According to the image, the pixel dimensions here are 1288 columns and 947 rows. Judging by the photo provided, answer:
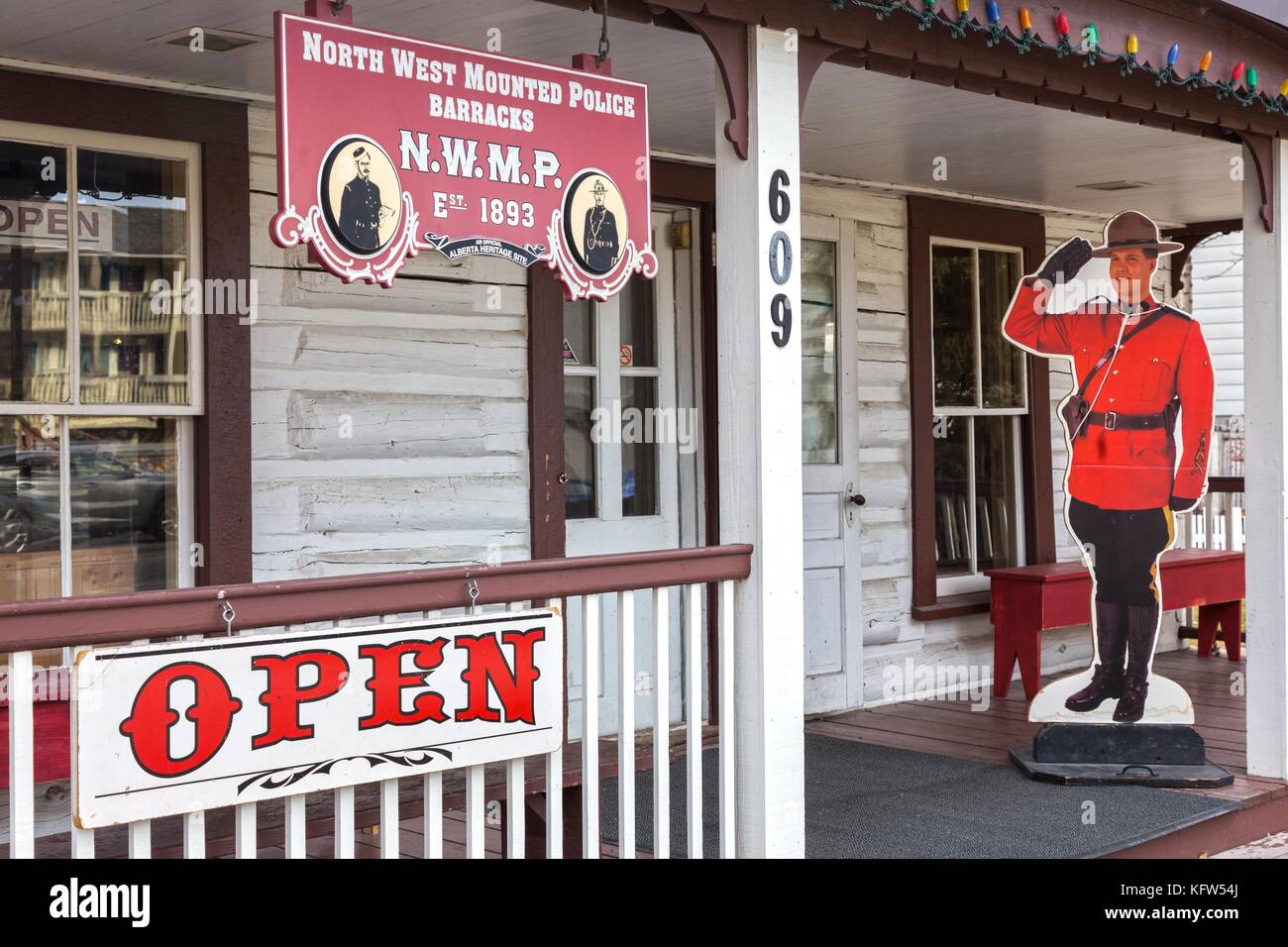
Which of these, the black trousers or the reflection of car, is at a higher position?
the reflection of car

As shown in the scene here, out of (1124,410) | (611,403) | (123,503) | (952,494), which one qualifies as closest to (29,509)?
(123,503)

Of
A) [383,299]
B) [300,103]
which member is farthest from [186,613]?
[383,299]

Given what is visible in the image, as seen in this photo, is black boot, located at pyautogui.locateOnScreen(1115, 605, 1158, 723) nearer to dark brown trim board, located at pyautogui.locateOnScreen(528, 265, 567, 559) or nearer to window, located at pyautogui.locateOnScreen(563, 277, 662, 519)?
window, located at pyautogui.locateOnScreen(563, 277, 662, 519)

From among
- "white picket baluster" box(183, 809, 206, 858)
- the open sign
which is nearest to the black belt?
the open sign

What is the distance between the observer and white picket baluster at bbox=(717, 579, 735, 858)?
410 centimetres

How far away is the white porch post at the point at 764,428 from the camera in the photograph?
4.06 metres

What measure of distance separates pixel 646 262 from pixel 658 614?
0.96m

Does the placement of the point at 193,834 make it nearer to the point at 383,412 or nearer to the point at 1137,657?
the point at 383,412

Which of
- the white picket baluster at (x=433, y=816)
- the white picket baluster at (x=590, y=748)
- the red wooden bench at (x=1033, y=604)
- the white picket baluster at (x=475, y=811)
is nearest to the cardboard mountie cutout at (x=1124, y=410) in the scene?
the red wooden bench at (x=1033, y=604)

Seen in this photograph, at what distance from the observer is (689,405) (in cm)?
650

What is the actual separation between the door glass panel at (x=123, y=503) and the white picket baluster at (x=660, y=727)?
72.4 inches

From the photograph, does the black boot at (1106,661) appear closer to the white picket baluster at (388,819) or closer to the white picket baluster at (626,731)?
the white picket baluster at (626,731)

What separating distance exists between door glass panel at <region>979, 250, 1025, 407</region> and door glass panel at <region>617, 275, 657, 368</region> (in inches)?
91.8

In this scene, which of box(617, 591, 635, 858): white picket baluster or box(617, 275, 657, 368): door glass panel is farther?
box(617, 275, 657, 368): door glass panel
